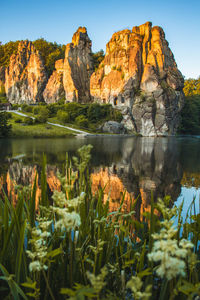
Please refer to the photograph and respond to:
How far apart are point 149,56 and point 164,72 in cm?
827

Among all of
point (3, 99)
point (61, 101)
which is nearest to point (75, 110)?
point (61, 101)

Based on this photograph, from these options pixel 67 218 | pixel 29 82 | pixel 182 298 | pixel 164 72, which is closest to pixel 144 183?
pixel 182 298

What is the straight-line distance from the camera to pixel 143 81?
70.1m

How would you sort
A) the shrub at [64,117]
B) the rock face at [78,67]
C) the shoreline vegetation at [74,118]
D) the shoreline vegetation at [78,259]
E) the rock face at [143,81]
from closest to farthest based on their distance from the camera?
the shoreline vegetation at [78,259], the shoreline vegetation at [74,118], the shrub at [64,117], the rock face at [143,81], the rock face at [78,67]

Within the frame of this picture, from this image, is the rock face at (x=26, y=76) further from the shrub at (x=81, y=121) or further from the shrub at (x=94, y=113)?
the shrub at (x=81, y=121)

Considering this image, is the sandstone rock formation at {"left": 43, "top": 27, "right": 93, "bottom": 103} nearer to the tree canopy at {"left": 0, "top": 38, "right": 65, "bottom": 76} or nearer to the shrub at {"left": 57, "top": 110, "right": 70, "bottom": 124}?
the tree canopy at {"left": 0, "top": 38, "right": 65, "bottom": 76}

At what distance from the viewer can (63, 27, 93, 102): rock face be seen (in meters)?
78.9

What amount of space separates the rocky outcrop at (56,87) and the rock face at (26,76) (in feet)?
15.4

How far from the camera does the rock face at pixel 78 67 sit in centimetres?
7888

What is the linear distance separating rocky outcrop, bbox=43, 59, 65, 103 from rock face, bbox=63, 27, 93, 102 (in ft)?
14.4

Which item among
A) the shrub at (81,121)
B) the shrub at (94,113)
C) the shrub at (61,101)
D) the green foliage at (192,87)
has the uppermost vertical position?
the green foliage at (192,87)

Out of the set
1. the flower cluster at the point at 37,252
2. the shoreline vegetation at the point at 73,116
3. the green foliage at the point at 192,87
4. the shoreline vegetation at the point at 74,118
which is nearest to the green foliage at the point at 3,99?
the shoreline vegetation at the point at 74,118

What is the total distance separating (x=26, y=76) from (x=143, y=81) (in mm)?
55627

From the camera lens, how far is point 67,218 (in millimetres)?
868
